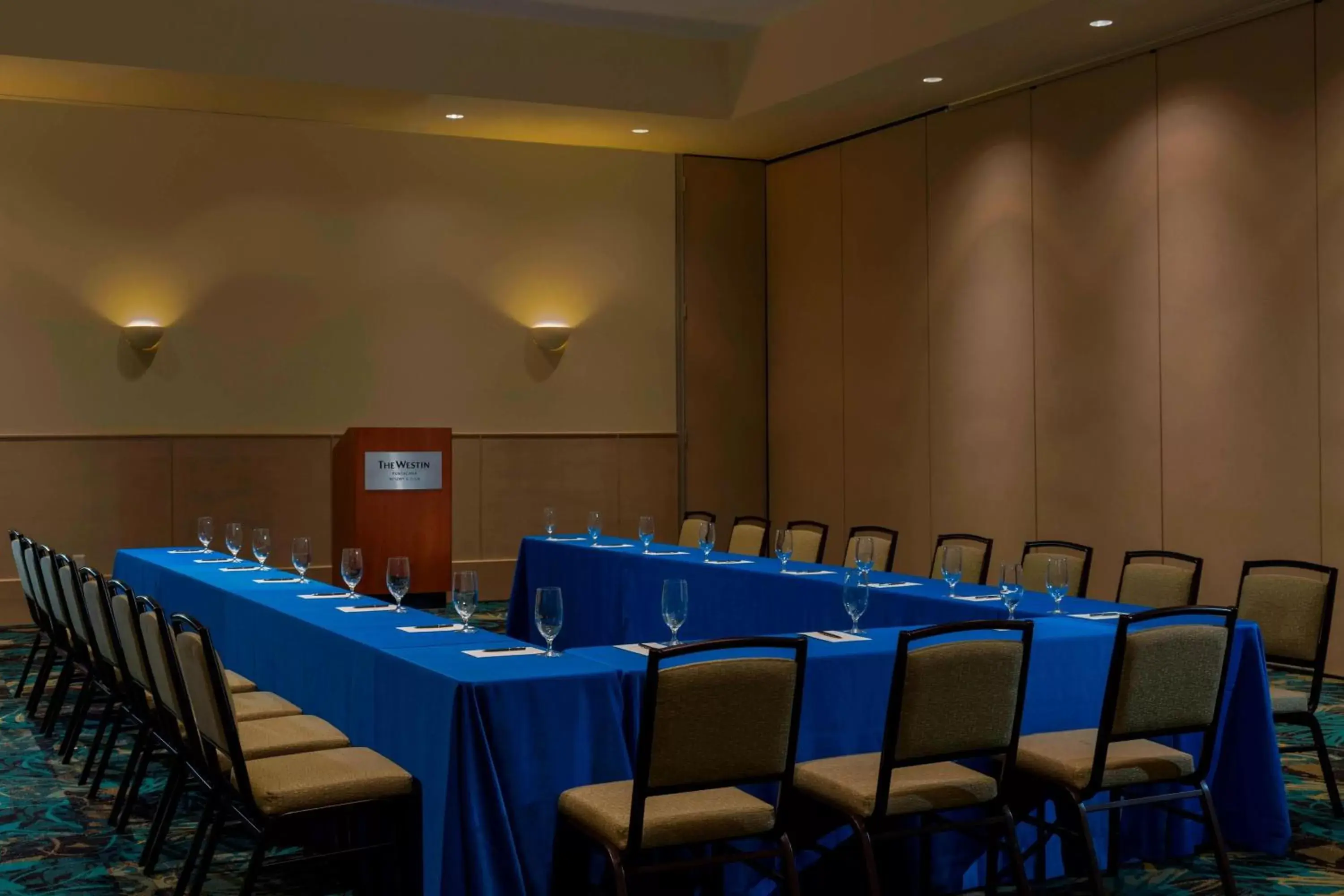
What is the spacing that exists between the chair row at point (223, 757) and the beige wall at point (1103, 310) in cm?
587

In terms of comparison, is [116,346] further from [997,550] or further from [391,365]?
[997,550]

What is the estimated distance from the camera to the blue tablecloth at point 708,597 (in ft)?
18.3

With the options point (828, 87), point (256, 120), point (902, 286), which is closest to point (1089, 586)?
point (902, 286)

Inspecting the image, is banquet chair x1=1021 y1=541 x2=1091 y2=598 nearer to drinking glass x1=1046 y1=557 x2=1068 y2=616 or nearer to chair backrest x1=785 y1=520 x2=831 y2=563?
drinking glass x1=1046 y1=557 x2=1068 y2=616

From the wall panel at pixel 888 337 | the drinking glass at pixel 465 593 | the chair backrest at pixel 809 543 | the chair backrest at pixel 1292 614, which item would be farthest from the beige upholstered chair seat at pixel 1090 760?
the wall panel at pixel 888 337

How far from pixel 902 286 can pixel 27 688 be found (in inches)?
269

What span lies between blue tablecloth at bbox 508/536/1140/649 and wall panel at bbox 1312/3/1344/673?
2965mm

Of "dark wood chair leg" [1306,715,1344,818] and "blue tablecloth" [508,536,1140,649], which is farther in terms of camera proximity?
"blue tablecloth" [508,536,1140,649]

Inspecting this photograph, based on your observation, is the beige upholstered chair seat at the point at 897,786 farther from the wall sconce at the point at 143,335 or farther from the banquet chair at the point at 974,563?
the wall sconce at the point at 143,335

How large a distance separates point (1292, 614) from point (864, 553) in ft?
5.62

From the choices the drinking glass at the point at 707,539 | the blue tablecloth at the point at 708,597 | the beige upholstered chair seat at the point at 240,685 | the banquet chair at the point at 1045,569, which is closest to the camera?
the beige upholstered chair seat at the point at 240,685

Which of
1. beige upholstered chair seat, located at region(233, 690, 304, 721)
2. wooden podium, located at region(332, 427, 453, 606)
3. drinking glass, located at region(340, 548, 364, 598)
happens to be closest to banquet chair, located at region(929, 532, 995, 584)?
drinking glass, located at region(340, 548, 364, 598)

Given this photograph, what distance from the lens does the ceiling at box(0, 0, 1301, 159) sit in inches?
351

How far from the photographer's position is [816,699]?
3.96 m
